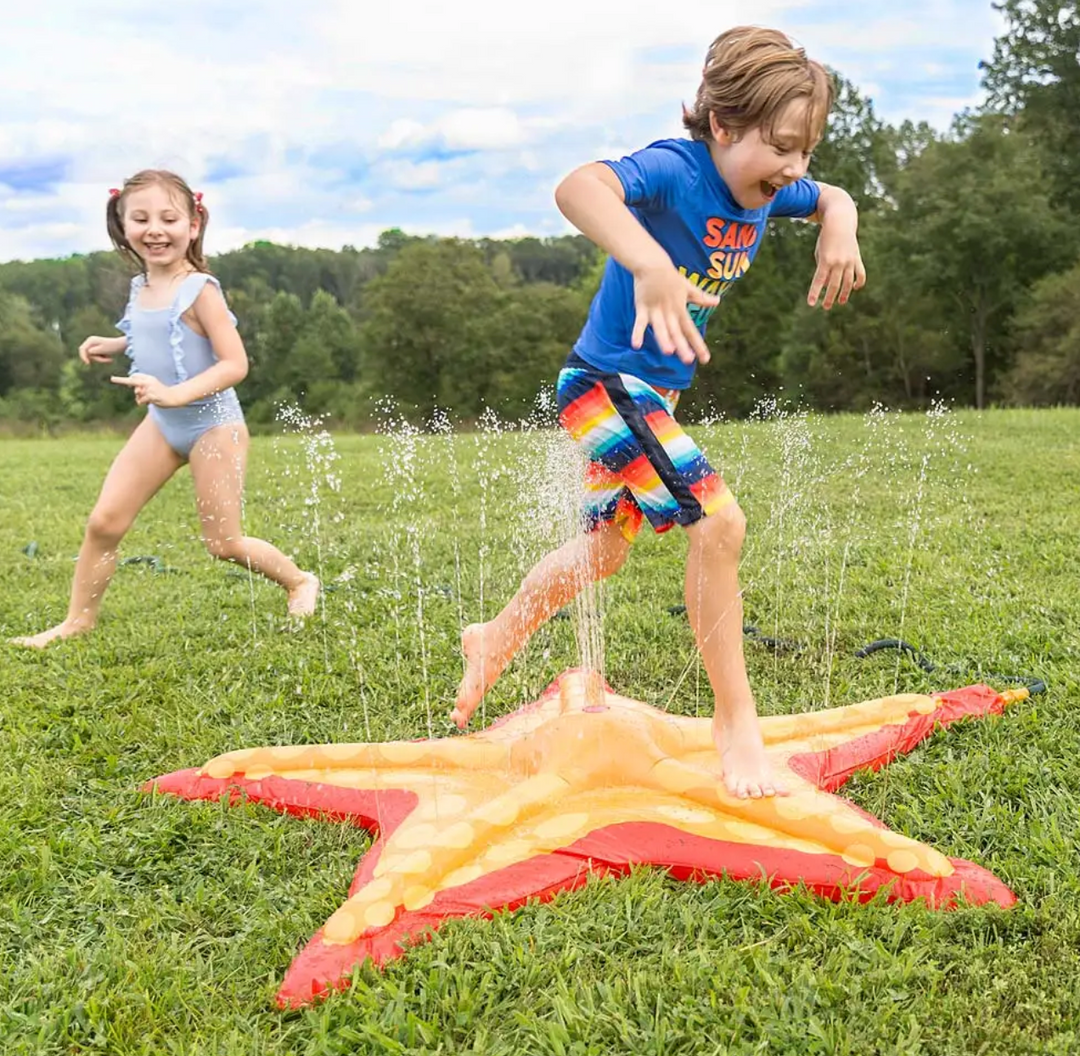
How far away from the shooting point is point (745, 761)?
227 cm

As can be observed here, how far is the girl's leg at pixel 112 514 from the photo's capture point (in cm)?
362

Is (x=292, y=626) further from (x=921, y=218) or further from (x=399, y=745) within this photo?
(x=921, y=218)

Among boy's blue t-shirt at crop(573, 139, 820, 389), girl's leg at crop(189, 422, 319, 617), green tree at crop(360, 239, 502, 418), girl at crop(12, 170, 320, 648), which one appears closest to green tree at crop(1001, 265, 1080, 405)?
green tree at crop(360, 239, 502, 418)

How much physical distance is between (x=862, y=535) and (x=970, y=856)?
296cm

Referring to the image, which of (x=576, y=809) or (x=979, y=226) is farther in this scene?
(x=979, y=226)

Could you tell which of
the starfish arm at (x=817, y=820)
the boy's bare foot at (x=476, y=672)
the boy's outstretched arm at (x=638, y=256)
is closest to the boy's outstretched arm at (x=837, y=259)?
the boy's outstretched arm at (x=638, y=256)

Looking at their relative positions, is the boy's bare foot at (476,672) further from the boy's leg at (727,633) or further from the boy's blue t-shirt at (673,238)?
the boy's blue t-shirt at (673,238)

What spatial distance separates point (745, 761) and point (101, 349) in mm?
2709

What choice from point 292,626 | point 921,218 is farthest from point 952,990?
point 921,218

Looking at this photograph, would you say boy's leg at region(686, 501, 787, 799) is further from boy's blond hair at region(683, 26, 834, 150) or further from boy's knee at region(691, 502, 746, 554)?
boy's blond hair at region(683, 26, 834, 150)

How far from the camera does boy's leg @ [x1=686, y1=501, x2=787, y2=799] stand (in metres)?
2.25

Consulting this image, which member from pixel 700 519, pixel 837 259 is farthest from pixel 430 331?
pixel 700 519

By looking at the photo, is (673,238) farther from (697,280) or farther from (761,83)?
(761,83)

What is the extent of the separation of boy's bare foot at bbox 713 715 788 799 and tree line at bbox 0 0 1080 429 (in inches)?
612
